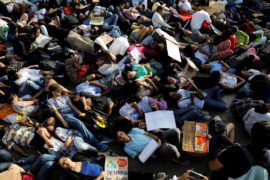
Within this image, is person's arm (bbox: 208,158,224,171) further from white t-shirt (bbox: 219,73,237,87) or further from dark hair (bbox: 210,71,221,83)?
white t-shirt (bbox: 219,73,237,87)

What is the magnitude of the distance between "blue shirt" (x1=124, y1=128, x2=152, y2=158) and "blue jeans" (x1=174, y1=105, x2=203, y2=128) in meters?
0.78

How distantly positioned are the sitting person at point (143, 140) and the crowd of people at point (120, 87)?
0.06ft

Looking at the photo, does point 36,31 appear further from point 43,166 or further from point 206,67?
point 206,67

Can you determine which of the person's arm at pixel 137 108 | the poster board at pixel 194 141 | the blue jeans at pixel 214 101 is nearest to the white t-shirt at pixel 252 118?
the blue jeans at pixel 214 101

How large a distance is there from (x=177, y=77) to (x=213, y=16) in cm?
359

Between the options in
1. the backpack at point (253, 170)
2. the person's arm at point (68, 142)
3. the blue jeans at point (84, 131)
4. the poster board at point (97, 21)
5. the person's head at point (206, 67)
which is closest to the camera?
the backpack at point (253, 170)

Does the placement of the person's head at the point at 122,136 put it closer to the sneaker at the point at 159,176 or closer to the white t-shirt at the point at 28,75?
the sneaker at the point at 159,176

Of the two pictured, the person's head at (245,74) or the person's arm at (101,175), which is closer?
the person's arm at (101,175)

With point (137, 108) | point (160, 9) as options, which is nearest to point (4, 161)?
point (137, 108)

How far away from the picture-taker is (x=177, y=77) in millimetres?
4832

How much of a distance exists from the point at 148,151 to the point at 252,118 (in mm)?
2268

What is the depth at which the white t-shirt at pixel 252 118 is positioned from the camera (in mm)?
3941

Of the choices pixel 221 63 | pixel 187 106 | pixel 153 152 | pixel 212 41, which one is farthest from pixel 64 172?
pixel 212 41

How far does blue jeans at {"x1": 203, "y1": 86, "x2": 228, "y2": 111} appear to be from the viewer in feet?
14.9
